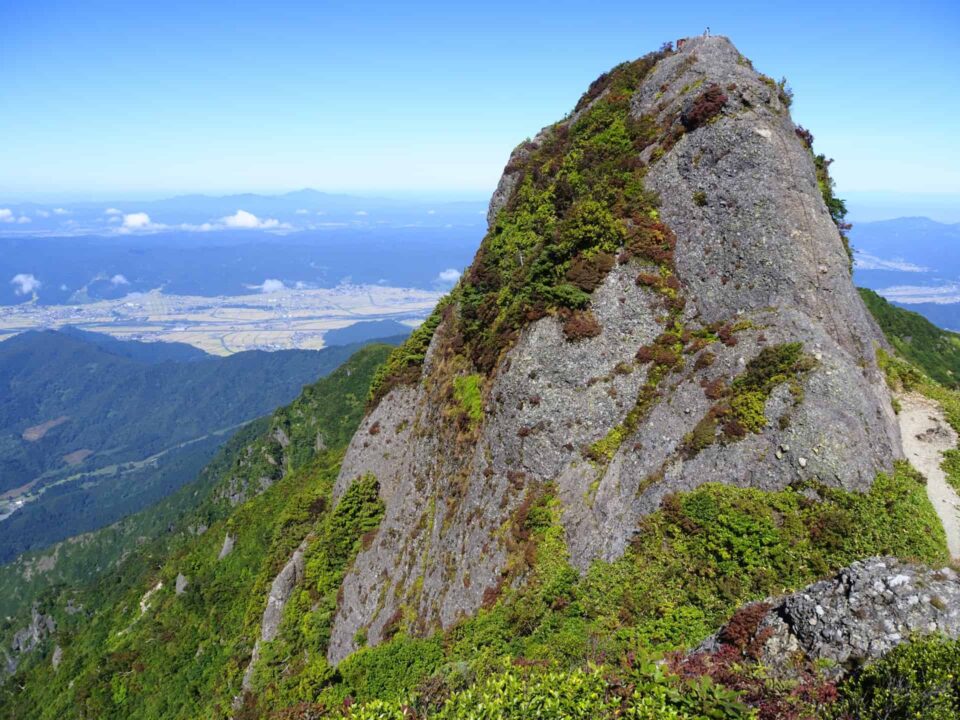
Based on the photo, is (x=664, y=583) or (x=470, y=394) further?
(x=470, y=394)

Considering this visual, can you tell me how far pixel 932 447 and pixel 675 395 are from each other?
989cm

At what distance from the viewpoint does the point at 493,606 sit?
68.8 ft

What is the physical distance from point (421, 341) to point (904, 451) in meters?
30.5

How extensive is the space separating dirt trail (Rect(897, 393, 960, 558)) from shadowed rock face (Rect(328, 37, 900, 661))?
140 cm

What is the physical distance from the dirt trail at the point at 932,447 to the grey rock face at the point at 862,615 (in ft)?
17.9

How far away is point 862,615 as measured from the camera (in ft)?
39.7

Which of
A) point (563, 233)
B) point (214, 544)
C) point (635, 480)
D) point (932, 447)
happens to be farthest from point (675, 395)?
point (214, 544)

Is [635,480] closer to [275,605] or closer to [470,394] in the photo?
[470,394]

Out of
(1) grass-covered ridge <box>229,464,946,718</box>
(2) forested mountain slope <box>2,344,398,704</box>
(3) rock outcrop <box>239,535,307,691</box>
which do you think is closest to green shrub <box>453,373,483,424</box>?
(1) grass-covered ridge <box>229,464,946,718</box>

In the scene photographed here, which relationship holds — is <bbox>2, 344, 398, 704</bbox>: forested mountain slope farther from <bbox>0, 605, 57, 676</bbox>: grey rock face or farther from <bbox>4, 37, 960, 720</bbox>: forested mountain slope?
<bbox>4, 37, 960, 720</bbox>: forested mountain slope

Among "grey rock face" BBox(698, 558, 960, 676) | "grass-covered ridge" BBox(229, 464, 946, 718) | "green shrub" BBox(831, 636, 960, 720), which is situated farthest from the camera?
"grass-covered ridge" BBox(229, 464, 946, 718)

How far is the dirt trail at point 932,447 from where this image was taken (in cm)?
1723

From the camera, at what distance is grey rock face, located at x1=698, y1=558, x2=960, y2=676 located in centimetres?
1149

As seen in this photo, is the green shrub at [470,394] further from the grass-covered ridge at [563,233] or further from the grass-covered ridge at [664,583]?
the grass-covered ridge at [664,583]
